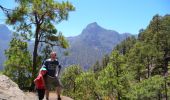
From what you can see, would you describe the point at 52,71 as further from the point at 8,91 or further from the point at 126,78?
the point at 126,78

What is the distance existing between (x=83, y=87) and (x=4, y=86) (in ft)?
163

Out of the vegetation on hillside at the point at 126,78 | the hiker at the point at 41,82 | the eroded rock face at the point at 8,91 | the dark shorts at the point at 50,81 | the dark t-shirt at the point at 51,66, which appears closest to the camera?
the eroded rock face at the point at 8,91

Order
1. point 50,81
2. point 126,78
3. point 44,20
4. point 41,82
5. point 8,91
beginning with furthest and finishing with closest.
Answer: point 126,78
point 44,20
point 8,91
point 50,81
point 41,82

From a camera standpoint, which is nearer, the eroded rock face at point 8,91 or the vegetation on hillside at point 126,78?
the eroded rock face at point 8,91

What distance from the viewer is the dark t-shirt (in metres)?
16.5

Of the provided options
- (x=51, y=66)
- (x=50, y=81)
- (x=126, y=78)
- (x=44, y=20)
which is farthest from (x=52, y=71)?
(x=126, y=78)

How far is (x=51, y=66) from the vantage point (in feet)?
54.1

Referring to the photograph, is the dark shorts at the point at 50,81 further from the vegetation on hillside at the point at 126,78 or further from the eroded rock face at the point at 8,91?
the vegetation on hillside at the point at 126,78

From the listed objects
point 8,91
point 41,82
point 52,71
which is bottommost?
point 8,91

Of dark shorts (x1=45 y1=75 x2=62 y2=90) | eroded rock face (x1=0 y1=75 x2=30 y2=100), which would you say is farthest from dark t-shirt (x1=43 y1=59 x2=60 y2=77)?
eroded rock face (x1=0 y1=75 x2=30 y2=100)

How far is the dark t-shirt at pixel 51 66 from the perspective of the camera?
16500 mm

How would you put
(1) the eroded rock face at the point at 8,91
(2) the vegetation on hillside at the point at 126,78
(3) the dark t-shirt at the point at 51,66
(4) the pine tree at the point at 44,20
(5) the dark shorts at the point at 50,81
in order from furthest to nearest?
(2) the vegetation on hillside at the point at 126,78 → (4) the pine tree at the point at 44,20 → (5) the dark shorts at the point at 50,81 → (3) the dark t-shirt at the point at 51,66 → (1) the eroded rock face at the point at 8,91

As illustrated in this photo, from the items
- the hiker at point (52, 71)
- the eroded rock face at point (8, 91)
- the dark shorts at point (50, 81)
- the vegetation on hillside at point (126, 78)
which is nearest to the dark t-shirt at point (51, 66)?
the hiker at point (52, 71)

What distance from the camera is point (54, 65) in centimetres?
1653
